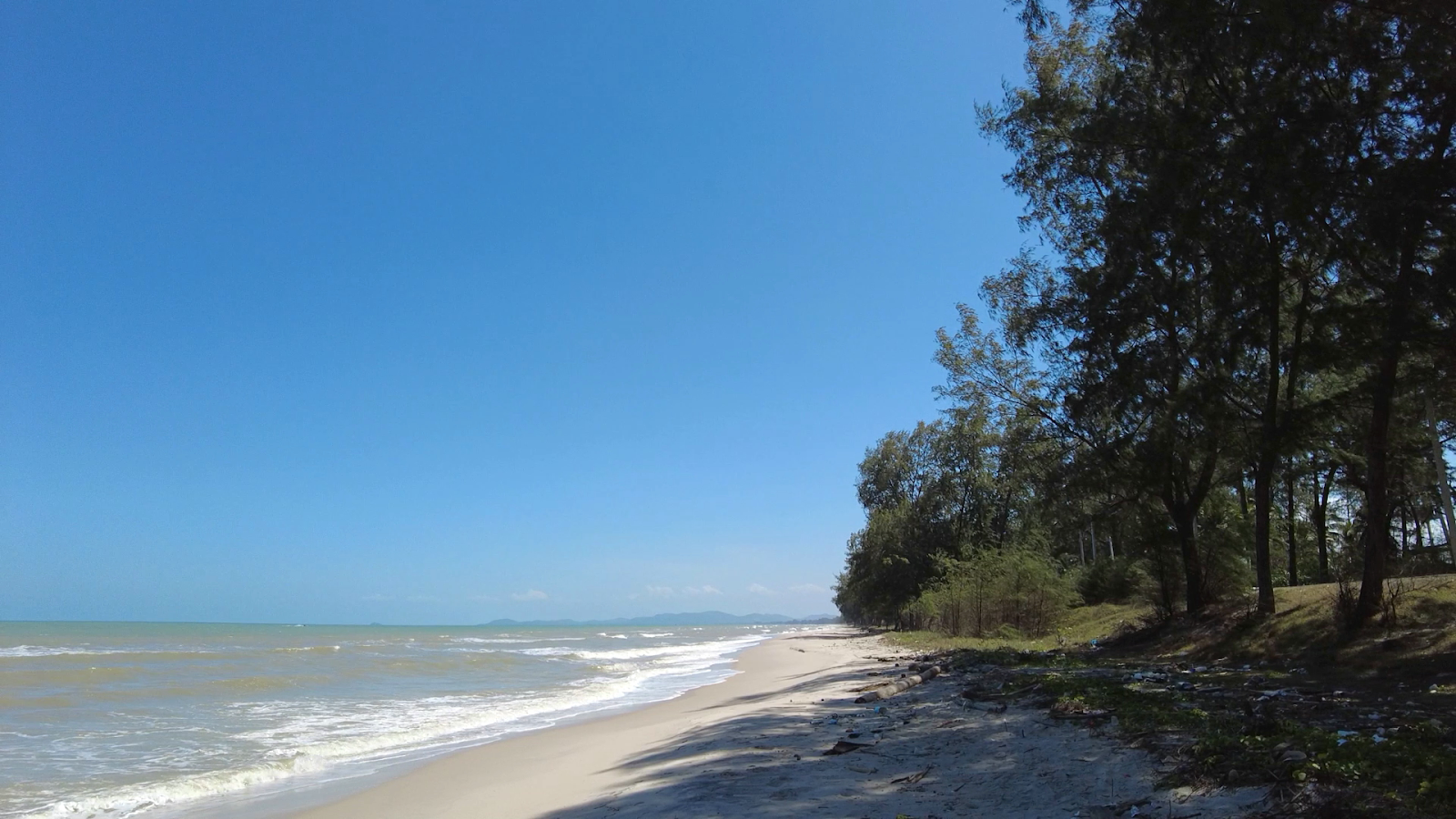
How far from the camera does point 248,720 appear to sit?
48.1 ft

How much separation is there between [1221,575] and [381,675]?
24732 millimetres

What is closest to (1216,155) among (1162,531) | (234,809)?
(1162,531)

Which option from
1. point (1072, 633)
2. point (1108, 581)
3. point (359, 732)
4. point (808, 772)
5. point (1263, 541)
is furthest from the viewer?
point (1108, 581)

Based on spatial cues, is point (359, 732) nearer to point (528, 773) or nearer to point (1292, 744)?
point (528, 773)

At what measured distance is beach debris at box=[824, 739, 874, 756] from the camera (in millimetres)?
7891

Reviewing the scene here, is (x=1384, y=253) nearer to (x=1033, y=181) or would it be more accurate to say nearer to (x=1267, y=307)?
(x=1267, y=307)

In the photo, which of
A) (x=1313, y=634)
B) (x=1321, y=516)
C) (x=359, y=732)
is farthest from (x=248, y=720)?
(x=1321, y=516)

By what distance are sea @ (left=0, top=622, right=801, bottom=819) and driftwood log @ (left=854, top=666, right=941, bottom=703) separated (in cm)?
606

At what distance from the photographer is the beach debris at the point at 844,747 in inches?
311

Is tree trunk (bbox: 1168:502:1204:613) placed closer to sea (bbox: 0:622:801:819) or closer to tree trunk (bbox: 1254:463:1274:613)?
tree trunk (bbox: 1254:463:1274:613)

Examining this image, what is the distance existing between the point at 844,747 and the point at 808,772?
3.12 feet

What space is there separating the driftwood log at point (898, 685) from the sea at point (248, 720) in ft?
19.9

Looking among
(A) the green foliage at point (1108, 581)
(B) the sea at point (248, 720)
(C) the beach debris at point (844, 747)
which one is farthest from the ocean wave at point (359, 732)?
(A) the green foliage at point (1108, 581)

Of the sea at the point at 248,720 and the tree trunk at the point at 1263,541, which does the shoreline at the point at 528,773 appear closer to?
the sea at the point at 248,720
